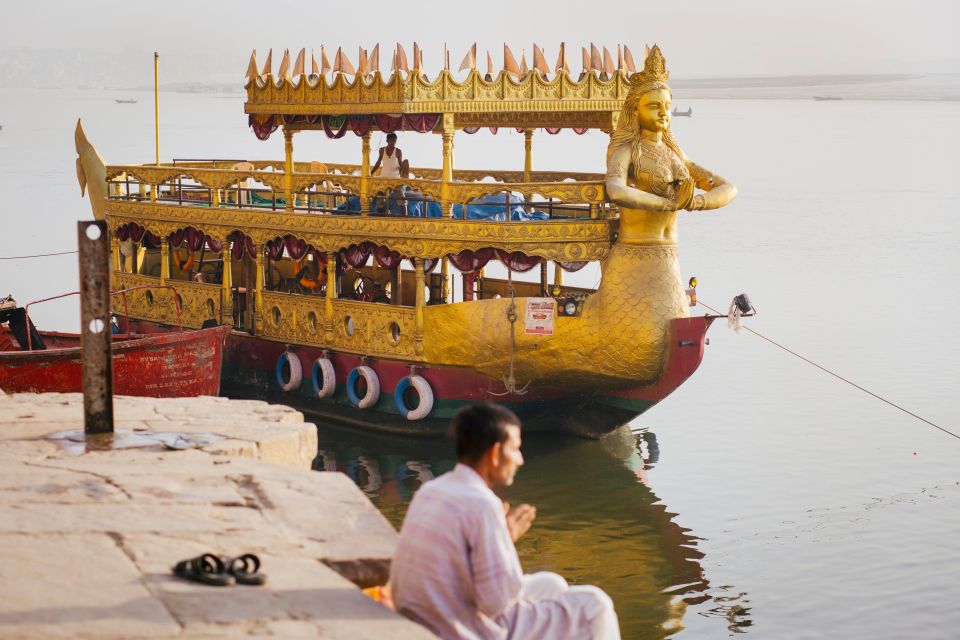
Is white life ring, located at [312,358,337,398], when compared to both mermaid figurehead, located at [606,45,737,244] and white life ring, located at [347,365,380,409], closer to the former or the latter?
white life ring, located at [347,365,380,409]

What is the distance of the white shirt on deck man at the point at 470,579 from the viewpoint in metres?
6.57

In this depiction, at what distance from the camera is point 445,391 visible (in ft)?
59.8

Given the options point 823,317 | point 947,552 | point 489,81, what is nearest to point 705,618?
point 947,552

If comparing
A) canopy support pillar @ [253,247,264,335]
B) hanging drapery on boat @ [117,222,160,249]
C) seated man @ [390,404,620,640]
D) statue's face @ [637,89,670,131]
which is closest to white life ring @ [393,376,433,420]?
canopy support pillar @ [253,247,264,335]

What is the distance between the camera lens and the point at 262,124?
2053cm

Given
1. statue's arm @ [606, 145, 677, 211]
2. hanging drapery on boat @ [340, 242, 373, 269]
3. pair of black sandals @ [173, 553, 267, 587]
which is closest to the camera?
pair of black sandals @ [173, 553, 267, 587]

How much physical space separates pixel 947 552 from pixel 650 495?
3.43 metres

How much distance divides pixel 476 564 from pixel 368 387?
39.8 feet

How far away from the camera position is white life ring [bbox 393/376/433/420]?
18172 mm

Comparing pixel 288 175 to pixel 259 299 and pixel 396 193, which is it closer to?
pixel 259 299

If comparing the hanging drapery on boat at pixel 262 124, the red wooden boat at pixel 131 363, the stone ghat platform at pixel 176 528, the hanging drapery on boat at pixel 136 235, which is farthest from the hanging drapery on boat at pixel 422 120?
the stone ghat platform at pixel 176 528

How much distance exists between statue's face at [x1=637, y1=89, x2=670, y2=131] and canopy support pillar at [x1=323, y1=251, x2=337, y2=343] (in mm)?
4339

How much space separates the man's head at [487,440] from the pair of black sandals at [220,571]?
116 centimetres

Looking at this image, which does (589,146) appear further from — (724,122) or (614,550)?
(614,550)
